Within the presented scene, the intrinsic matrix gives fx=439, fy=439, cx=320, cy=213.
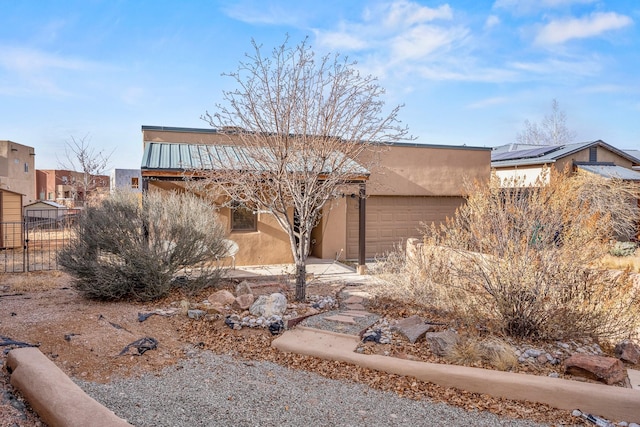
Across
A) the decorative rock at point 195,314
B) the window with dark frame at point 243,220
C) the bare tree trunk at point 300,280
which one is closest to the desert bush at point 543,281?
the bare tree trunk at point 300,280

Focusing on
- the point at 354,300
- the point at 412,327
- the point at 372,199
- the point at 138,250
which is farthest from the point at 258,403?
the point at 372,199

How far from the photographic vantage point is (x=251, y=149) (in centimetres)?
734

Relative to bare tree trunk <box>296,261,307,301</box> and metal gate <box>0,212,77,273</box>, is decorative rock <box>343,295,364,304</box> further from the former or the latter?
metal gate <box>0,212,77,273</box>

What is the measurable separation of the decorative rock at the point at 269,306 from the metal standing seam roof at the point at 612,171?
14.5 metres

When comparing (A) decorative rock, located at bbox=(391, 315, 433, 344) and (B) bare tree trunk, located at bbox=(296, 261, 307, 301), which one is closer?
(A) decorative rock, located at bbox=(391, 315, 433, 344)

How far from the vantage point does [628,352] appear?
4.83m

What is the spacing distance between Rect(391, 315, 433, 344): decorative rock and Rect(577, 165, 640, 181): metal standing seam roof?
1369cm

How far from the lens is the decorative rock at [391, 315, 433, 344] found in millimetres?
5285

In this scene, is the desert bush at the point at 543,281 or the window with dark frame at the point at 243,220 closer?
the desert bush at the point at 543,281

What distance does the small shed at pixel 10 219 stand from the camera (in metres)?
14.4

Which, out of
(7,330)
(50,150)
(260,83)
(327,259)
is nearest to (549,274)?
(260,83)

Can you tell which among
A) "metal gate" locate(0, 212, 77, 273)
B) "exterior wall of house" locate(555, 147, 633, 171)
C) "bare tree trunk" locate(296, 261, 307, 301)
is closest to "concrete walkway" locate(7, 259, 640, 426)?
"bare tree trunk" locate(296, 261, 307, 301)

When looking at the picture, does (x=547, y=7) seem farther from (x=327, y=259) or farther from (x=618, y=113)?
(x=618, y=113)

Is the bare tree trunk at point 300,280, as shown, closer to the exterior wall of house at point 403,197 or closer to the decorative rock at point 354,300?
the decorative rock at point 354,300
